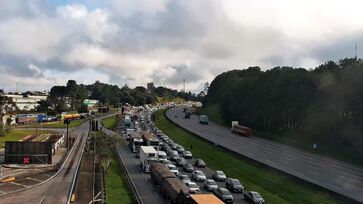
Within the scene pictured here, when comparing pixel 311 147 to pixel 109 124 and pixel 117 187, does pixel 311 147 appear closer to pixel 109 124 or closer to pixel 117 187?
pixel 117 187

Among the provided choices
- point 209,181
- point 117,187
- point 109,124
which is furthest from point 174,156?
point 109,124

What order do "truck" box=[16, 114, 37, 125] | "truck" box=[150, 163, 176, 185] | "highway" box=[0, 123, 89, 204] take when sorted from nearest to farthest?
1. "highway" box=[0, 123, 89, 204]
2. "truck" box=[150, 163, 176, 185]
3. "truck" box=[16, 114, 37, 125]

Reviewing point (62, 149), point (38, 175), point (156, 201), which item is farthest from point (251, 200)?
point (62, 149)

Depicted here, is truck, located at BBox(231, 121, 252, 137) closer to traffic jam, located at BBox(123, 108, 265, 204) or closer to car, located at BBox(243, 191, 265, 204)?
traffic jam, located at BBox(123, 108, 265, 204)

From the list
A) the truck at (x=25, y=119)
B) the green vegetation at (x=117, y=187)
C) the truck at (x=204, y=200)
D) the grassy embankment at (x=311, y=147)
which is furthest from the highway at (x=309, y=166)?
the truck at (x=25, y=119)

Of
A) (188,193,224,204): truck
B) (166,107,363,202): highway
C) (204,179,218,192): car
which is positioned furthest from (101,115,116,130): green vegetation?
(188,193,224,204): truck

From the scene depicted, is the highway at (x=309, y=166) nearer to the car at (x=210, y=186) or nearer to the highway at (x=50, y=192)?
the car at (x=210, y=186)
